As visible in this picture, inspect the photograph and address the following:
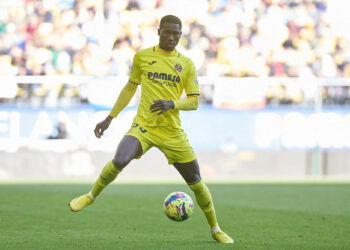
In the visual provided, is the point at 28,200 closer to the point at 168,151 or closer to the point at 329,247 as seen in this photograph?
the point at 168,151

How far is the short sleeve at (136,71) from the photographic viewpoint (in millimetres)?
6090

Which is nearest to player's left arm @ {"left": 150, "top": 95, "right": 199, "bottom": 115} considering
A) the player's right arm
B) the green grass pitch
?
the player's right arm

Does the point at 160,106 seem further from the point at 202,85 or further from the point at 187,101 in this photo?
the point at 202,85

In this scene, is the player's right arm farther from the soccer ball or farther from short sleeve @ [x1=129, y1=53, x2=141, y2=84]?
the soccer ball

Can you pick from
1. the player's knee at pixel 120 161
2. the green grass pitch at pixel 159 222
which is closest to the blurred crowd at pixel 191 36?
the green grass pitch at pixel 159 222

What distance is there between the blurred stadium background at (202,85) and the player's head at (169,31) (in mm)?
11714

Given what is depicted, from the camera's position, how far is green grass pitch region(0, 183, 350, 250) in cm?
605

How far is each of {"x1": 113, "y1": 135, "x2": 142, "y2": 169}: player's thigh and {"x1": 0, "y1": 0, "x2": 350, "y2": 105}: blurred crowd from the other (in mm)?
13030

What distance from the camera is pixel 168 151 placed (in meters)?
5.96

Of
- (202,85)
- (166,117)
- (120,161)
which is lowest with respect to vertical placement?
(202,85)

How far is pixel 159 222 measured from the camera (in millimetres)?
7922

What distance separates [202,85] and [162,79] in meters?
12.3

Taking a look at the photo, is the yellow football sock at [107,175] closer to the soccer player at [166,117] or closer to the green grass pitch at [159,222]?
the soccer player at [166,117]

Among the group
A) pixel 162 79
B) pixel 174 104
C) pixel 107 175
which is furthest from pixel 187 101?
pixel 107 175
